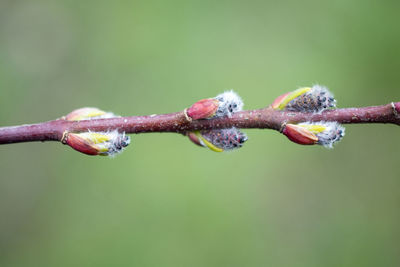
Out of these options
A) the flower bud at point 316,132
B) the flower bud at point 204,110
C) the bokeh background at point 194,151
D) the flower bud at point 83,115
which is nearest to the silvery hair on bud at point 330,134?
the flower bud at point 316,132

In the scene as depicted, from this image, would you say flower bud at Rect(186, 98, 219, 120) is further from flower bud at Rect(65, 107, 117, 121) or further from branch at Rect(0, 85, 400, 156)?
flower bud at Rect(65, 107, 117, 121)

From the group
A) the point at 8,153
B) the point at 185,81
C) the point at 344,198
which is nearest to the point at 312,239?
the point at 344,198

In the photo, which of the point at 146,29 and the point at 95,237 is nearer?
→ the point at 95,237

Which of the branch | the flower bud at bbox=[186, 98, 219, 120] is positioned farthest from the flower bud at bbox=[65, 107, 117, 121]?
the flower bud at bbox=[186, 98, 219, 120]

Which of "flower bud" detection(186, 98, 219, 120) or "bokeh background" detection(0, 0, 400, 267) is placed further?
"bokeh background" detection(0, 0, 400, 267)

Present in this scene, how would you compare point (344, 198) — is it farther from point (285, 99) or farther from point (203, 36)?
point (285, 99)
